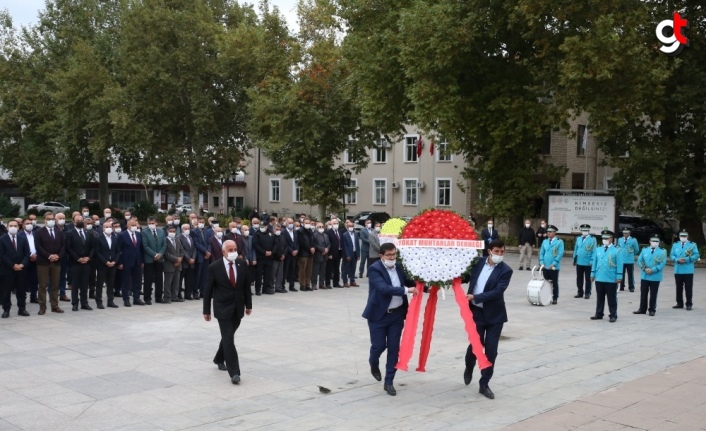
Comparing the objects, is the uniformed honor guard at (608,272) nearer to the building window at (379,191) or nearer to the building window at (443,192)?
the building window at (443,192)

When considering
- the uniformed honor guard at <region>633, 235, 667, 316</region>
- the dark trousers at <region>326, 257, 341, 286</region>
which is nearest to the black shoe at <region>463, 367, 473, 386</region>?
the uniformed honor guard at <region>633, 235, 667, 316</region>

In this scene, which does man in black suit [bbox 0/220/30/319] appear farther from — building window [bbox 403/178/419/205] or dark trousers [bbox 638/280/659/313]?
building window [bbox 403/178/419/205]

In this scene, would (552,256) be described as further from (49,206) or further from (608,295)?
(49,206)

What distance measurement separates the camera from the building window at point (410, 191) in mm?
55000

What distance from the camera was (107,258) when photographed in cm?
1628

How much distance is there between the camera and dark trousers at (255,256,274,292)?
19.0 metres

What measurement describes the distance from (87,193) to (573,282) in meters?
64.7

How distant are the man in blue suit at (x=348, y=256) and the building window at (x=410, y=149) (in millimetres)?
33291

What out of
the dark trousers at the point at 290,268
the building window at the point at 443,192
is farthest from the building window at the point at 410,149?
the dark trousers at the point at 290,268

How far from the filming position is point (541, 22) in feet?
93.4

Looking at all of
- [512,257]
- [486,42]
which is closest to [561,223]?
[512,257]

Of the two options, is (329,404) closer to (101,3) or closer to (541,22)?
(541,22)

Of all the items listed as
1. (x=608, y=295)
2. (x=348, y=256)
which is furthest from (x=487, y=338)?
(x=348, y=256)

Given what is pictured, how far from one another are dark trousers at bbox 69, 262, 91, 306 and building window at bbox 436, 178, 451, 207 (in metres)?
39.1
